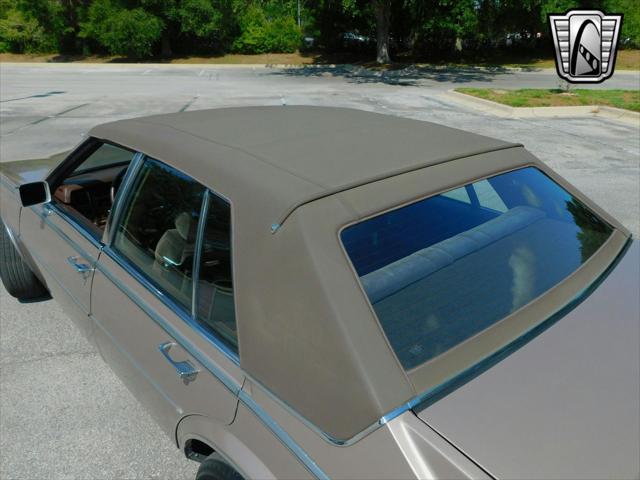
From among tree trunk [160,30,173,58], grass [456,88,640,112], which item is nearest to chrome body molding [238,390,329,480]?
grass [456,88,640,112]

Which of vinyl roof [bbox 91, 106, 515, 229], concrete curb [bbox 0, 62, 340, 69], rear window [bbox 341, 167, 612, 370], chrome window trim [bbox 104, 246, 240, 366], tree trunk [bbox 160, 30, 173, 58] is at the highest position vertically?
tree trunk [bbox 160, 30, 173, 58]

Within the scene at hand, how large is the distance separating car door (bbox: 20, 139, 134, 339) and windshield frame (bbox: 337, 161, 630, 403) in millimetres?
1621

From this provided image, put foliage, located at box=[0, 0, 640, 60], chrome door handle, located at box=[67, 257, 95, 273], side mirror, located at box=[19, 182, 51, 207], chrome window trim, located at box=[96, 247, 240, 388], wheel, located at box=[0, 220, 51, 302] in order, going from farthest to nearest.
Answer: foliage, located at box=[0, 0, 640, 60]
wheel, located at box=[0, 220, 51, 302]
side mirror, located at box=[19, 182, 51, 207]
chrome door handle, located at box=[67, 257, 95, 273]
chrome window trim, located at box=[96, 247, 240, 388]

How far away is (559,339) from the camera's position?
1.53 meters

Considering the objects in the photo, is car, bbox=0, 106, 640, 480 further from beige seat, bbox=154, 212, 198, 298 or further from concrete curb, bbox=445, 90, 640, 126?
concrete curb, bbox=445, 90, 640, 126

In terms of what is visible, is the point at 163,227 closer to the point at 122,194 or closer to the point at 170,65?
the point at 122,194

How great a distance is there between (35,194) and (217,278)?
169 cm

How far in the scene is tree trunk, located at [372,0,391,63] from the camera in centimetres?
2567

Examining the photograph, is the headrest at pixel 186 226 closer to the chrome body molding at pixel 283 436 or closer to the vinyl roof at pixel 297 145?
the vinyl roof at pixel 297 145

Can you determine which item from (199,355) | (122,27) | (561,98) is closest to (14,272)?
(199,355)

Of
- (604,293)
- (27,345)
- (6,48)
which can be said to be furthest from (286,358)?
(6,48)

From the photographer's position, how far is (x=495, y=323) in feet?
5.16

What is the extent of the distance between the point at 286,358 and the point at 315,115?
4.99 ft

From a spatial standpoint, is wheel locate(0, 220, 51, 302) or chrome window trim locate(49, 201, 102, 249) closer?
chrome window trim locate(49, 201, 102, 249)
